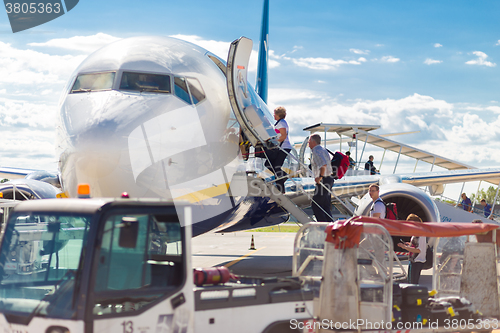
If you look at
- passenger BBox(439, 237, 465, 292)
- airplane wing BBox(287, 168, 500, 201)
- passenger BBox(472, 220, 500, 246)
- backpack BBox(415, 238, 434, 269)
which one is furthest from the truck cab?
airplane wing BBox(287, 168, 500, 201)

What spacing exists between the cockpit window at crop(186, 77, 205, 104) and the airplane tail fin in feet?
32.6

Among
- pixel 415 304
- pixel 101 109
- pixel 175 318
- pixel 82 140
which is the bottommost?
pixel 415 304

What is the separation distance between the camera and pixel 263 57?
57.8 feet

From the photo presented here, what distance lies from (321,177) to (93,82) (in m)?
3.47

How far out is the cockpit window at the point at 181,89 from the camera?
247 inches

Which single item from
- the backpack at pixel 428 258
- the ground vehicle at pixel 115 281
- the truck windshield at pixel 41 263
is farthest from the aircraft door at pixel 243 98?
the truck windshield at pixel 41 263

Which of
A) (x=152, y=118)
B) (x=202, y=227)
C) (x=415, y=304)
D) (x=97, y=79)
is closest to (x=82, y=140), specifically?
(x=152, y=118)

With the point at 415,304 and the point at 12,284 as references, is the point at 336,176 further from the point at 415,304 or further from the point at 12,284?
the point at 12,284

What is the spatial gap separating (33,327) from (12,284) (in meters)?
0.54

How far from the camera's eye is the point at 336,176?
8.74 m

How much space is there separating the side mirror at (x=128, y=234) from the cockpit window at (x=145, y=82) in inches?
127

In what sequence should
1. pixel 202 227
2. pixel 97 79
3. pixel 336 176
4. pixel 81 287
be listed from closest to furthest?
pixel 81 287 → pixel 97 79 → pixel 202 227 → pixel 336 176

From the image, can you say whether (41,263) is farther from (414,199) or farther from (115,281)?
(414,199)

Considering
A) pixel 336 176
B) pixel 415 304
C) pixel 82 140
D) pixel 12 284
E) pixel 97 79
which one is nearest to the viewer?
pixel 12 284
